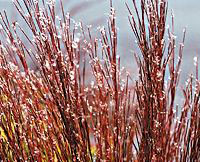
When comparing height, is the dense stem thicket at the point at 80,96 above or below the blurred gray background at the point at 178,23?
below

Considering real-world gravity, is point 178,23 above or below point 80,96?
above

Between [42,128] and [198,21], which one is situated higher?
[198,21]

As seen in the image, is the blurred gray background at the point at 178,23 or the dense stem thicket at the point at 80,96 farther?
the blurred gray background at the point at 178,23

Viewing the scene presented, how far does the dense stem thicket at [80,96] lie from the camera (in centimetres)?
115

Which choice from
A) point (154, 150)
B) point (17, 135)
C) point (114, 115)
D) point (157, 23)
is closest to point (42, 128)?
point (17, 135)

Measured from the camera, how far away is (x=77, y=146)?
3.99 feet

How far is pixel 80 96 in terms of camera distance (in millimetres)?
1187

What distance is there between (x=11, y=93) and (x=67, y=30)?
25 centimetres

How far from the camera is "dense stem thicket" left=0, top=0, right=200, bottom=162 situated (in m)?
1.15

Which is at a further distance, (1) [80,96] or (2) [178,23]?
Answer: (2) [178,23]

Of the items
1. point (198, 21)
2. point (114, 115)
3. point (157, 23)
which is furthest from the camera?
point (198, 21)

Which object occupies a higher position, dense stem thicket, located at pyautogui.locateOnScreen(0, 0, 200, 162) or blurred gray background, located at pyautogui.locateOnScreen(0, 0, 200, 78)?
blurred gray background, located at pyautogui.locateOnScreen(0, 0, 200, 78)

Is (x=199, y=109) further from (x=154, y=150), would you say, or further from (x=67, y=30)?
(x=67, y=30)

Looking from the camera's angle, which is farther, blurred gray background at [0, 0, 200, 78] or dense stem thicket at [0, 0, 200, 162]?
blurred gray background at [0, 0, 200, 78]
